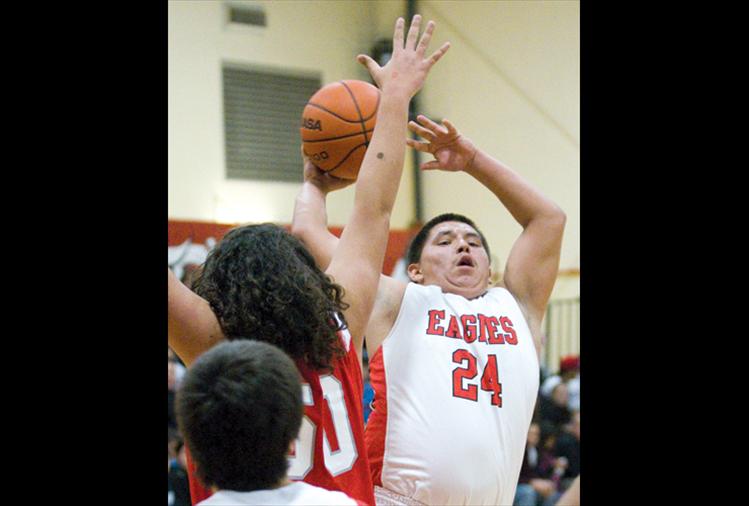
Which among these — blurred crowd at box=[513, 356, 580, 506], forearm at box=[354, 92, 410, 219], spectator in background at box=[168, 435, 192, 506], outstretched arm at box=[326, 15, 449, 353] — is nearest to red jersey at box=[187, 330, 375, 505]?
outstretched arm at box=[326, 15, 449, 353]

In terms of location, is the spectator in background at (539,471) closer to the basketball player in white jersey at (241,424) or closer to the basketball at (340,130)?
the basketball at (340,130)

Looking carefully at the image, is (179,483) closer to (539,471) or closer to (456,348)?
(539,471)

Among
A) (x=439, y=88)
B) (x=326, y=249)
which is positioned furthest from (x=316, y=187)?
(x=439, y=88)

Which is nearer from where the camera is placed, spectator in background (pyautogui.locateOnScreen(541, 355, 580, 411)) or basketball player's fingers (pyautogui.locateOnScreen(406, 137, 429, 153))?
basketball player's fingers (pyautogui.locateOnScreen(406, 137, 429, 153))

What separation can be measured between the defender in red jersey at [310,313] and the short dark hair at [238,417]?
584 millimetres

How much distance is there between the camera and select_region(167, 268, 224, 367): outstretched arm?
2512mm

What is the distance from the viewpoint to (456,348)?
3547 millimetres

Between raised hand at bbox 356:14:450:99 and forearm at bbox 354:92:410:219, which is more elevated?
raised hand at bbox 356:14:450:99

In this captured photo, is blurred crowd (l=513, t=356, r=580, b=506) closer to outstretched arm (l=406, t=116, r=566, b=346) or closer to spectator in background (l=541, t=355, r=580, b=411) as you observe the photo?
spectator in background (l=541, t=355, r=580, b=411)

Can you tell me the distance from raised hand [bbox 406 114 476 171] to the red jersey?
121cm
